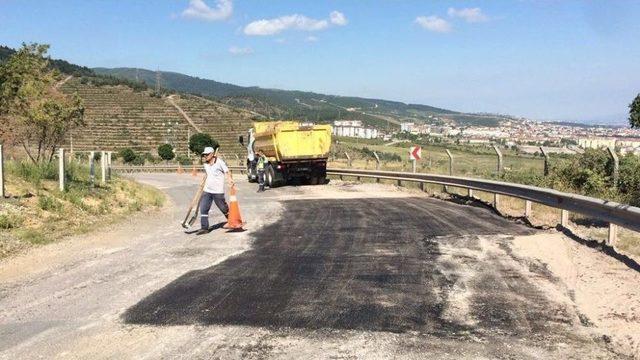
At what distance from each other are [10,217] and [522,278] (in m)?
9.10

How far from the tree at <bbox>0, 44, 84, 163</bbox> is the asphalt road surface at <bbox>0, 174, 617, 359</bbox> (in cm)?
1482

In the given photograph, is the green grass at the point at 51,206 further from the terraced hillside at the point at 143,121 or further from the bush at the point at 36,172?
the terraced hillside at the point at 143,121

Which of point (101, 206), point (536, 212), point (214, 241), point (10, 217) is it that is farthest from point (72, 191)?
point (536, 212)

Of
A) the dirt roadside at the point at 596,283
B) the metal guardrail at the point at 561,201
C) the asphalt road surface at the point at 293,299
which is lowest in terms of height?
the asphalt road surface at the point at 293,299

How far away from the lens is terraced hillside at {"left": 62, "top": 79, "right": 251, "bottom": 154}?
265 ft

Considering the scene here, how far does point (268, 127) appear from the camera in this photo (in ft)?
91.6

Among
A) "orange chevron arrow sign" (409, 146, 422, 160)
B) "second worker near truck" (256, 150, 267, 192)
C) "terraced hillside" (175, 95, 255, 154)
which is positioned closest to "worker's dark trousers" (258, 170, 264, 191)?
"second worker near truck" (256, 150, 267, 192)

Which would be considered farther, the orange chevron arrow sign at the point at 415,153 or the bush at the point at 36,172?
the orange chevron arrow sign at the point at 415,153

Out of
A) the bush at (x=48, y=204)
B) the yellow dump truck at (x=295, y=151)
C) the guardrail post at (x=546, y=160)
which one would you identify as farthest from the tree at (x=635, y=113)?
the bush at (x=48, y=204)

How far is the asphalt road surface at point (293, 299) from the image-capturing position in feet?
16.1

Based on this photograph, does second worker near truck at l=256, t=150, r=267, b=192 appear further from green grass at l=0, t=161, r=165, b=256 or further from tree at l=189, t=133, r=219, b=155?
tree at l=189, t=133, r=219, b=155

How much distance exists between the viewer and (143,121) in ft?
302

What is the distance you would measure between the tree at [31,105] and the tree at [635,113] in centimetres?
2192

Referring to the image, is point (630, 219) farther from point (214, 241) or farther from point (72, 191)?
point (72, 191)
